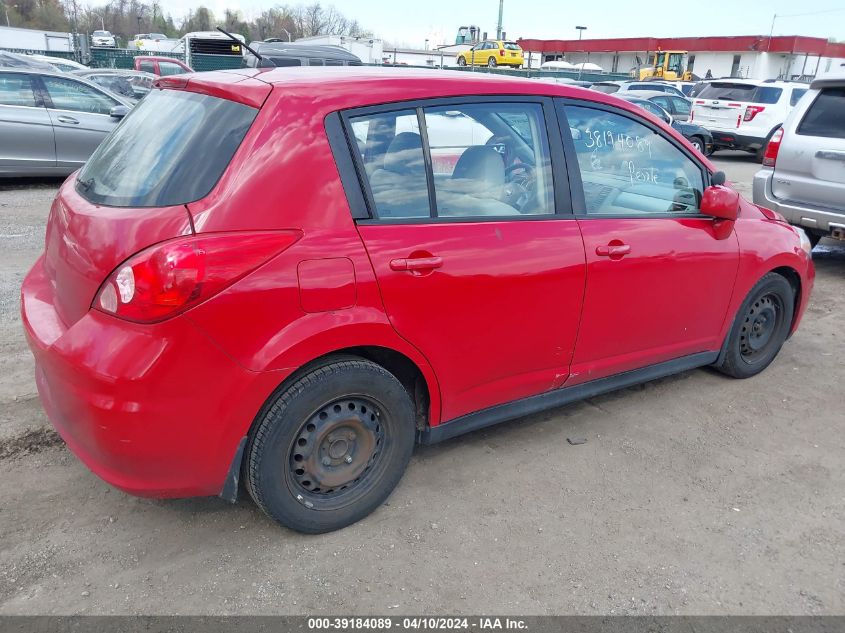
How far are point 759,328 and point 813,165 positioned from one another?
3083 millimetres

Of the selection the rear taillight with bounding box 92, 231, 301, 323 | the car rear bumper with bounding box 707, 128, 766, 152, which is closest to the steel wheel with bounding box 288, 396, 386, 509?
the rear taillight with bounding box 92, 231, 301, 323

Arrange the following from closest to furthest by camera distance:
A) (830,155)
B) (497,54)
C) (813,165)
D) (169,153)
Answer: (169,153) < (830,155) < (813,165) < (497,54)

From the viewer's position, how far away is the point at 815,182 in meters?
6.55

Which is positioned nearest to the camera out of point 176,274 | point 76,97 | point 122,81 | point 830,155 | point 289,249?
point 176,274

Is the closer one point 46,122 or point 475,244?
point 475,244

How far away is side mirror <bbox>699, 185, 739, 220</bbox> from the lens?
11.8ft

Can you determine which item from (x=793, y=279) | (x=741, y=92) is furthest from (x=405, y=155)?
(x=741, y=92)

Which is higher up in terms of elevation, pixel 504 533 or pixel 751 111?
pixel 751 111

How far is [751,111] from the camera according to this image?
621 inches

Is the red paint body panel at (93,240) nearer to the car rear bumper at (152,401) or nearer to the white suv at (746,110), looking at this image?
the car rear bumper at (152,401)

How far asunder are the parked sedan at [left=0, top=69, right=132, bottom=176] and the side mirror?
24.1ft

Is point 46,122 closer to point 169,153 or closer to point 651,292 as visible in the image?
point 169,153

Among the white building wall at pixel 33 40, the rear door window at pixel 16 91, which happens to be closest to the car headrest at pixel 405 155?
the rear door window at pixel 16 91

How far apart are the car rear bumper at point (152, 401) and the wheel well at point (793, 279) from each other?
3.43 meters
